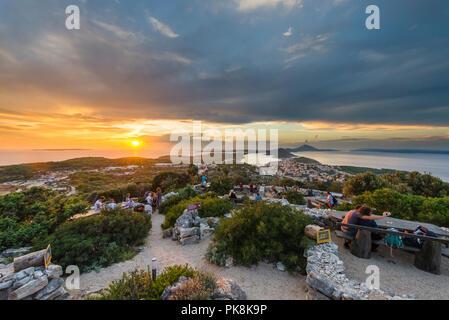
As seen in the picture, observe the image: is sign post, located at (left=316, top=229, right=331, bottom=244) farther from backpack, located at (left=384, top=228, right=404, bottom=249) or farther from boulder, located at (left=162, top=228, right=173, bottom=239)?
boulder, located at (left=162, top=228, right=173, bottom=239)

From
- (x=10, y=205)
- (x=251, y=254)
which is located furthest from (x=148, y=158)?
(x=251, y=254)

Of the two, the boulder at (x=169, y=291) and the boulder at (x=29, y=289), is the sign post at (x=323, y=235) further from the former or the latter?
the boulder at (x=29, y=289)

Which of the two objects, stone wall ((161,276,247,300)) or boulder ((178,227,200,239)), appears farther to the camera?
boulder ((178,227,200,239))

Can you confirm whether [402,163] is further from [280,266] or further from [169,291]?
[169,291]

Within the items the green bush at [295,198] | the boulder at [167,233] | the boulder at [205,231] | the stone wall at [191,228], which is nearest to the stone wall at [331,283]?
the boulder at [205,231]

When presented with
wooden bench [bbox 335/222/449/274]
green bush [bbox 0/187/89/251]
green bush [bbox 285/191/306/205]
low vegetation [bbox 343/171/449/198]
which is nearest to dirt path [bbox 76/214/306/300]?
wooden bench [bbox 335/222/449/274]

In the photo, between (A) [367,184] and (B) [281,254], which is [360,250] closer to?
(B) [281,254]
